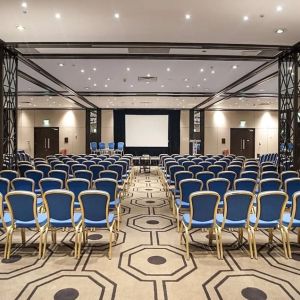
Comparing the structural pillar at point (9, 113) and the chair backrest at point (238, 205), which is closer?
the chair backrest at point (238, 205)

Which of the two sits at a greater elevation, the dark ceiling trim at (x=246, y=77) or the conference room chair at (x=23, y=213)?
the dark ceiling trim at (x=246, y=77)

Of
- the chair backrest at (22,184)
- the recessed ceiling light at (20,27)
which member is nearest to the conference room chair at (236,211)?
the chair backrest at (22,184)

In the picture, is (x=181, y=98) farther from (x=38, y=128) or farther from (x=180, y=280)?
(x=180, y=280)

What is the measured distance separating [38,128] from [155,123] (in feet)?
32.2

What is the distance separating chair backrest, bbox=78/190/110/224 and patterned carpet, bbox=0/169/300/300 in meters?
0.58

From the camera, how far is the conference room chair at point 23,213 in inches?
170

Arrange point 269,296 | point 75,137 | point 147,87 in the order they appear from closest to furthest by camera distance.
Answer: point 269,296
point 147,87
point 75,137

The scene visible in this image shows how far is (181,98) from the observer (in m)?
18.3

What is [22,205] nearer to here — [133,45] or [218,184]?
[218,184]

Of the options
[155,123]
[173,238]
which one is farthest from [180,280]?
[155,123]

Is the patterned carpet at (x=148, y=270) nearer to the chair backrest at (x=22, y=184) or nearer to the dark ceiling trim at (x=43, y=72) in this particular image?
the chair backrest at (x=22, y=184)

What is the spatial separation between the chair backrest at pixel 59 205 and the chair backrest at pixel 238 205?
227cm

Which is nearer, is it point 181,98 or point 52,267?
point 52,267

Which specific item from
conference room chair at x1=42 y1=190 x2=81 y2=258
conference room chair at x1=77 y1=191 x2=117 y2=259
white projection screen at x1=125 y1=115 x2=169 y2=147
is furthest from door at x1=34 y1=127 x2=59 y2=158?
conference room chair at x1=77 y1=191 x2=117 y2=259
